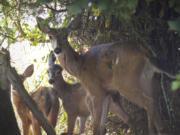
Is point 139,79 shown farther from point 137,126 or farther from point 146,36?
point 137,126

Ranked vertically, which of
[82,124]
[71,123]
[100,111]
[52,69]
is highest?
[52,69]

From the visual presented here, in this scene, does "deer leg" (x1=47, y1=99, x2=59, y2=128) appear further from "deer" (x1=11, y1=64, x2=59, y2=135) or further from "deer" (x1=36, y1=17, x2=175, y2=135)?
"deer" (x1=36, y1=17, x2=175, y2=135)

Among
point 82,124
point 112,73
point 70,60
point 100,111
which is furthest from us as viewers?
point 82,124

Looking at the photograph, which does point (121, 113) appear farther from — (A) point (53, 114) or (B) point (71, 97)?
(A) point (53, 114)

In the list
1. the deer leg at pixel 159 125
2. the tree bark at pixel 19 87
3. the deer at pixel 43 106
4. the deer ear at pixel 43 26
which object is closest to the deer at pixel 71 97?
the deer at pixel 43 106

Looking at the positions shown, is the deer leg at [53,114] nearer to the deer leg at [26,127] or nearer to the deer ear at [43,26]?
the deer leg at [26,127]

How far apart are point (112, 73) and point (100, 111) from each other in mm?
641

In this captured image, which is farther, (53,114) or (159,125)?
(53,114)

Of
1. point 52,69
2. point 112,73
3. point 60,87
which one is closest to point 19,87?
point 52,69

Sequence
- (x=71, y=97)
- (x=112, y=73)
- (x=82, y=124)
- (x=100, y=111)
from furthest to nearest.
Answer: (x=82, y=124) < (x=71, y=97) < (x=100, y=111) < (x=112, y=73)

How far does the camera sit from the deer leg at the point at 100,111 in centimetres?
429

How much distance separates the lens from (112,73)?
4.02m

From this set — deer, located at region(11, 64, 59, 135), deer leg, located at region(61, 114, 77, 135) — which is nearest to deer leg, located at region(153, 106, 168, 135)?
deer leg, located at region(61, 114, 77, 135)

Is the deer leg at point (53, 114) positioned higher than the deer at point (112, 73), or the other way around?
the deer at point (112, 73)
